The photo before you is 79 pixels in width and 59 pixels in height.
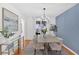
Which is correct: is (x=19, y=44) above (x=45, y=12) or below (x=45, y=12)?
below

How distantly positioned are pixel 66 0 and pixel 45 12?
39cm

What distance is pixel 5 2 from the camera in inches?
54.1

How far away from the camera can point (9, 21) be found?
1891mm

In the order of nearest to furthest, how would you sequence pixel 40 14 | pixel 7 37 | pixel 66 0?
pixel 66 0, pixel 7 37, pixel 40 14

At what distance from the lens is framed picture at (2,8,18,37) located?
1.71 metres

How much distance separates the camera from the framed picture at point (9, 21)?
1.71 m

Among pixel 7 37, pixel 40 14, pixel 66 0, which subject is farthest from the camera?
pixel 40 14

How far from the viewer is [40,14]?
1.78 metres
